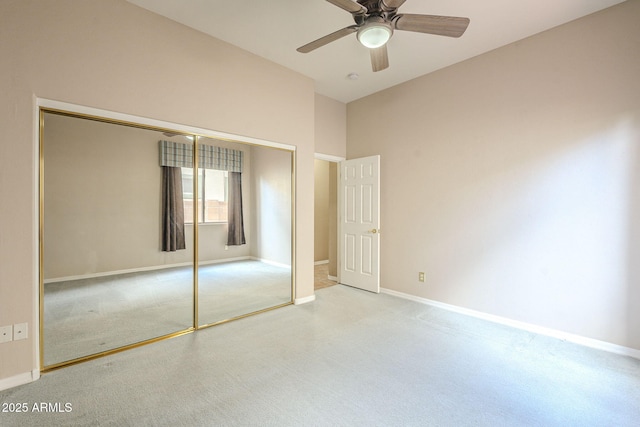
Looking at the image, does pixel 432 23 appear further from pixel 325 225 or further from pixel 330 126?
pixel 325 225

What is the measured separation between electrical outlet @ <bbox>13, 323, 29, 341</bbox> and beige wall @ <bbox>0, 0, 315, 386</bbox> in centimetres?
3

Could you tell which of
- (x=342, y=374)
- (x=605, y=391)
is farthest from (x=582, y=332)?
(x=342, y=374)

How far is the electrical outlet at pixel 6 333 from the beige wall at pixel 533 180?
395 cm

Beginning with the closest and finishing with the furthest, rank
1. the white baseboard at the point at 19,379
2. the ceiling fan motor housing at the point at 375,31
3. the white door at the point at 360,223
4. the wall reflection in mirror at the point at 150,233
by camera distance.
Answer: the white baseboard at the point at 19,379
the ceiling fan motor housing at the point at 375,31
the wall reflection in mirror at the point at 150,233
the white door at the point at 360,223

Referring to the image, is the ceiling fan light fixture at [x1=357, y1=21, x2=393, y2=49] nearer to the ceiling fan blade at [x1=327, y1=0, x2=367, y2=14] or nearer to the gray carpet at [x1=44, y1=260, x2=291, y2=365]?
the ceiling fan blade at [x1=327, y1=0, x2=367, y2=14]

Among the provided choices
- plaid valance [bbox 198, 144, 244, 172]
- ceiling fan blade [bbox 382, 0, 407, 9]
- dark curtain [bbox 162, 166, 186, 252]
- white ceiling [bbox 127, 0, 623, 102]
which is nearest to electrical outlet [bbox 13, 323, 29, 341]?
dark curtain [bbox 162, 166, 186, 252]

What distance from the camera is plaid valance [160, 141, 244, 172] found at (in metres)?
2.86

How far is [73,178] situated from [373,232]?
3508mm

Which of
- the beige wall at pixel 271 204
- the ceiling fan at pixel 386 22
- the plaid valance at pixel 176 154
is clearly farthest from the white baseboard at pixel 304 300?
the ceiling fan at pixel 386 22

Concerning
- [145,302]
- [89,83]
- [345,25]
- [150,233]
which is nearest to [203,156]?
[150,233]

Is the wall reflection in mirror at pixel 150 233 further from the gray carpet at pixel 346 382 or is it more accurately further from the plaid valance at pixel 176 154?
the gray carpet at pixel 346 382

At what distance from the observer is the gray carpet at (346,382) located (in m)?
1.75

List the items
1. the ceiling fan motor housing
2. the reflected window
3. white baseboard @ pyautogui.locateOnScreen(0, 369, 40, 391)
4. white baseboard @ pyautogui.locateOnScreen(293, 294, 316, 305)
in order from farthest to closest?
white baseboard @ pyautogui.locateOnScreen(293, 294, 316, 305) → the reflected window → the ceiling fan motor housing → white baseboard @ pyautogui.locateOnScreen(0, 369, 40, 391)

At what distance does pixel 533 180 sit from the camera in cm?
297
